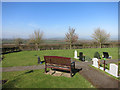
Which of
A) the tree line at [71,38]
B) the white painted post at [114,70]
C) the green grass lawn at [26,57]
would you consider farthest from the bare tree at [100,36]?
the white painted post at [114,70]

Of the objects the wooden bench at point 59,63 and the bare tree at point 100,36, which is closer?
the wooden bench at point 59,63

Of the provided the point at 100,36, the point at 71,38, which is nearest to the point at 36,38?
the point at 71,38

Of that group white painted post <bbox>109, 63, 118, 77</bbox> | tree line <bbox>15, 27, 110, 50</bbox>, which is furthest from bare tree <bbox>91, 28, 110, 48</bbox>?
white painted post <bbox>109, 63, 118, 77</bbox>

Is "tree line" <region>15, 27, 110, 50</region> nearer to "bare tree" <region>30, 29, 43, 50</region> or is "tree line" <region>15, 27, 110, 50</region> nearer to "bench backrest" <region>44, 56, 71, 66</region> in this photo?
"bare tree" <region>30, 29, 43, 50</region>

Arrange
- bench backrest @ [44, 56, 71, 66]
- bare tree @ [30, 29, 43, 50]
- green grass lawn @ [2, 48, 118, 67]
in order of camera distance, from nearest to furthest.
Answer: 1. bench backrest @ [44, 56, 71, 66]
2. green grass lawn @ [2, 48, 118, 67]
3. bare tree @ [30, 29, 43, 50]

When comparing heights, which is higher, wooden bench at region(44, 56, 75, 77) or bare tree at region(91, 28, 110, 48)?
bare tree at region(91, 28, 110, 48)

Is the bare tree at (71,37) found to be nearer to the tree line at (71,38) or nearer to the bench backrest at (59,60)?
the tree line at (71,38)

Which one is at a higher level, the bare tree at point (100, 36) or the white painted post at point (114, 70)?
the bare tree at point (100, 36)

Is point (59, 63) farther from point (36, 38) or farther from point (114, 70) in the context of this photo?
point (36, 38)

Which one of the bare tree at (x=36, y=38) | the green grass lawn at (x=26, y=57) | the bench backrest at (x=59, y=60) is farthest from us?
the bare tree at (x=36, y=38)

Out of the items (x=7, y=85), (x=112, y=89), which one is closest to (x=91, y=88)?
(x=112, y=89)

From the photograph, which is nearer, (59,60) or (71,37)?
(59,60)

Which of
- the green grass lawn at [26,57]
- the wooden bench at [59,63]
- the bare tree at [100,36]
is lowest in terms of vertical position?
the green grass lawn at [26,57]

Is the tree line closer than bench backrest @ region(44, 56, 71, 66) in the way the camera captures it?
No
